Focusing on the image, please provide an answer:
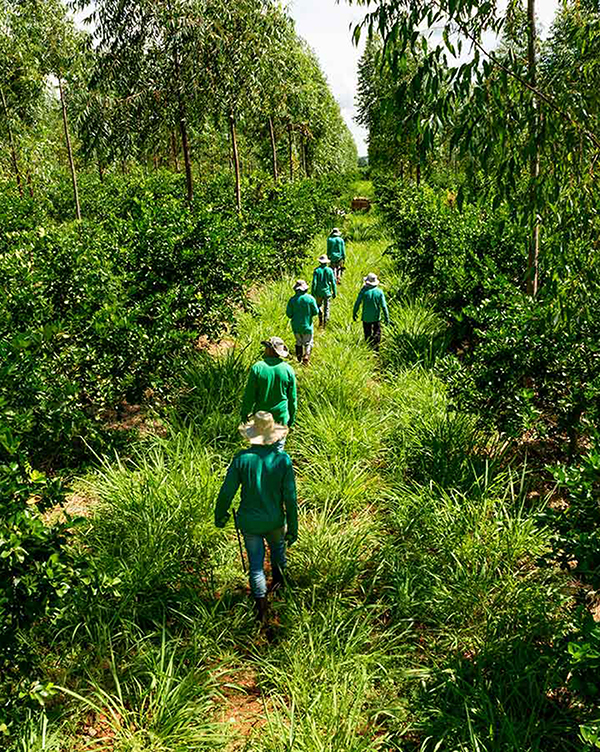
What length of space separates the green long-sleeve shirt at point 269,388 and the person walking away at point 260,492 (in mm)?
1228

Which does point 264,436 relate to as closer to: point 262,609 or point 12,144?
point 262,609

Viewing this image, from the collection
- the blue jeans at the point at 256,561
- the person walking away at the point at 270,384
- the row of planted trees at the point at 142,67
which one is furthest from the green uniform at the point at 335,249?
the blue jeans at the point at 256,561

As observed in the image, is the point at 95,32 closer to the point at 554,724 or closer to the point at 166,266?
the point at 166,266

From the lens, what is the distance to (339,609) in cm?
387

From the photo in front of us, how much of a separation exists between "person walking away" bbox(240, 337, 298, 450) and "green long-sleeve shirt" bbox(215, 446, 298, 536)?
1.24 meters

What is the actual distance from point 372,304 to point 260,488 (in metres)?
5.58

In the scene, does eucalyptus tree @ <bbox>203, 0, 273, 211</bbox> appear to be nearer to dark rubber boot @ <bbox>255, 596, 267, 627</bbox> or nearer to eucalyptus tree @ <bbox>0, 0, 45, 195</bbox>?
eucalyptus tree @ <bbox>0, 0, 45, 195</bbox>

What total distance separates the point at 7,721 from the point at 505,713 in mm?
2542

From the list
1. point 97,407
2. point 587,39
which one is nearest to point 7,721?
point 97,407

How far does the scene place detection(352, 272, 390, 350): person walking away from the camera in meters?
8.66

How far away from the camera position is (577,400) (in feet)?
15.2

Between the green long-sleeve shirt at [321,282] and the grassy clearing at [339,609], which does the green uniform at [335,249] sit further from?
the grassy clearing at [339,609]

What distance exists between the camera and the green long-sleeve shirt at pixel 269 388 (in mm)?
5008

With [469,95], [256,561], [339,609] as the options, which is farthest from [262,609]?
[469,95]
